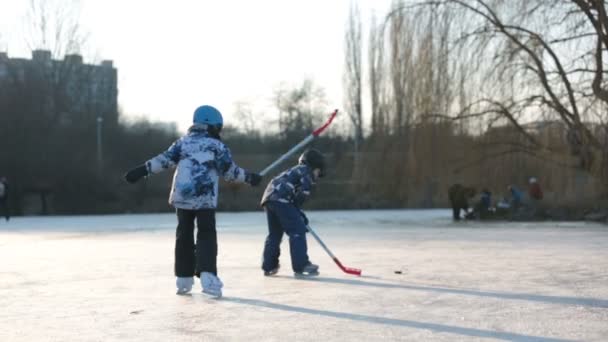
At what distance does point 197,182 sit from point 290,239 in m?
1.68

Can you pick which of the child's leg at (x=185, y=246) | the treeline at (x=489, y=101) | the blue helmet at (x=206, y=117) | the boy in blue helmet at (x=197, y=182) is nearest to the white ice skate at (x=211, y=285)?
the boy in blue helmet at (x=197, y=182)

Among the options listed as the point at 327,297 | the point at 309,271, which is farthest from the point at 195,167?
the point at 309,271

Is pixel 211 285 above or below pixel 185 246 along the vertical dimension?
below

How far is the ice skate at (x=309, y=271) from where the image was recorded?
7914 mm

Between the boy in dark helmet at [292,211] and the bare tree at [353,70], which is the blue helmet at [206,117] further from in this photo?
the bare tree at [353,70]

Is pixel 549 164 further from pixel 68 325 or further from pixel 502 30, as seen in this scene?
pixel 68 325

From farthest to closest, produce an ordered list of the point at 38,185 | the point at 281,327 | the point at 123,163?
the point at 123,163, the point at 38,185, the point at 281,327

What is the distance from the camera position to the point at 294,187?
26.9ft

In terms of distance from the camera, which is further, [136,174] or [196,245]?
[196,245]

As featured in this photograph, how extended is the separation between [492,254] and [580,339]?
5.66 m

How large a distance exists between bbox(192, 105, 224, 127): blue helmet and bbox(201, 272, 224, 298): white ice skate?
3.97 ft

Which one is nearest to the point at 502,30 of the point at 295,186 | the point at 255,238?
the point at 255,238

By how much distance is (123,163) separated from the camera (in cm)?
4150

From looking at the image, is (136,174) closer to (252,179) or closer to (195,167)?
Result: (195,167)
